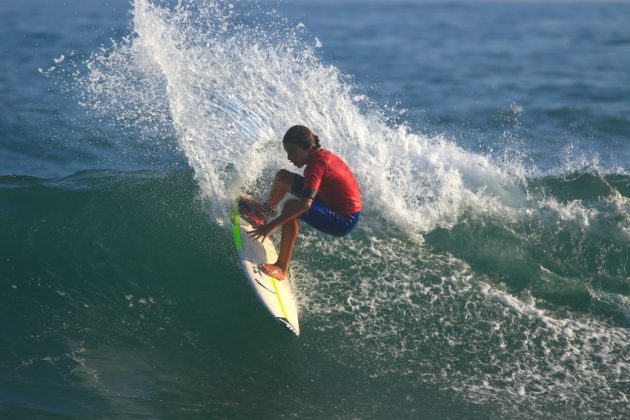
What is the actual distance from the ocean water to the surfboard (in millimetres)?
267

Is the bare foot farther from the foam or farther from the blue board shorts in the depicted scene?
the blue board shorts

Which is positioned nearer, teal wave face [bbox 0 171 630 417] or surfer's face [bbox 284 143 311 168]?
teal wave face [bbox 0 171 630 417]

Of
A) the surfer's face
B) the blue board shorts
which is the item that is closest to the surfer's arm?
the blue board shorts

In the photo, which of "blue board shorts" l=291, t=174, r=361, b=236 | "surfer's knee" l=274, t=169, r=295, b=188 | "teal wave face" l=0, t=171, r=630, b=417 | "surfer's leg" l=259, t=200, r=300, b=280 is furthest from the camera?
"surfer's knee" l=274, t=169, r=295, b=188

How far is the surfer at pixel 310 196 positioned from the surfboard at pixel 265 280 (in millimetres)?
112

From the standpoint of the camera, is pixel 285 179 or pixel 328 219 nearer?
pixel 328 219

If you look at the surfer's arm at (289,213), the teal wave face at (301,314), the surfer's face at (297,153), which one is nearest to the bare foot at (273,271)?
the teal wave face at (301,314)

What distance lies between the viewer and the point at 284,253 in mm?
7348

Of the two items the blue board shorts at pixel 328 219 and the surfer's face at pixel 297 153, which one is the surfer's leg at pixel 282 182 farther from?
the surfer's face at pixel 297 153

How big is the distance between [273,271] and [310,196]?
903 mm

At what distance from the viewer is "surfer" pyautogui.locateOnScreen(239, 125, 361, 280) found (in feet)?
22.4

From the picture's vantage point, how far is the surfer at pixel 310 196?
Answer: 6.83 meters

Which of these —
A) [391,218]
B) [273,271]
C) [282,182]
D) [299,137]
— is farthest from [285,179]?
[391,218]

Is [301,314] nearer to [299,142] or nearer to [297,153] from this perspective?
[297,153]
